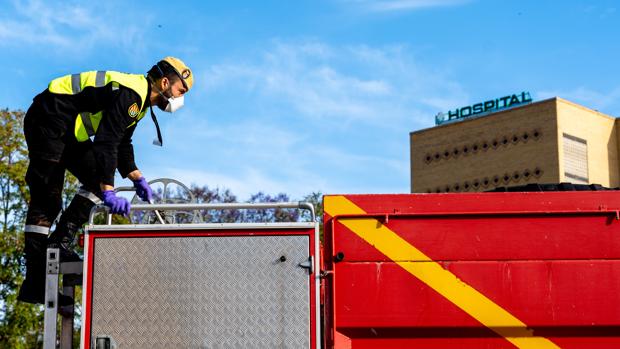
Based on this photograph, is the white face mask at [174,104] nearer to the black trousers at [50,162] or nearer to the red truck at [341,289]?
the black trousers at [50,162]

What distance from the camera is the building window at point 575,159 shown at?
6397cm

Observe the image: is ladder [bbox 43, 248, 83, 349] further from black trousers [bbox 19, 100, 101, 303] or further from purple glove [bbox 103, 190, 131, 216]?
purple glove [bbox 103, 190, 131, 216]

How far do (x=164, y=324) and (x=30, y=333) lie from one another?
19.5m

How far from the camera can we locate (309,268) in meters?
5.65

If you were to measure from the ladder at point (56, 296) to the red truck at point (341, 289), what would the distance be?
0.30m

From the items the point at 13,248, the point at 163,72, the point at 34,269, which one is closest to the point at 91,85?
the point at 163,72

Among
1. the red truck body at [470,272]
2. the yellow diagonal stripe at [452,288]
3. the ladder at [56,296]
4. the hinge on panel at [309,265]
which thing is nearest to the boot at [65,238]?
the ladder at [56,296]

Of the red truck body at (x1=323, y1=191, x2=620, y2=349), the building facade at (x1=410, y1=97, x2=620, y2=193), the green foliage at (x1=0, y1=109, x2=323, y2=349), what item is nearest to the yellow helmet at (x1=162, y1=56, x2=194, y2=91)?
the red truck body at (x1=323, y1=191, x2=620, y2=349)

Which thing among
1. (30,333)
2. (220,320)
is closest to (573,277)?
(220,320)

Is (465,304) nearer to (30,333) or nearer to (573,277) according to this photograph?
(573,277)

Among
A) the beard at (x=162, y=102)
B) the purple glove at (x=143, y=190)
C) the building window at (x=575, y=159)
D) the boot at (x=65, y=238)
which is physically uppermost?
the building window at (x=575, y=159)

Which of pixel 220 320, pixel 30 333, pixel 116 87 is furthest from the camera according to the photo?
pixel 30 333

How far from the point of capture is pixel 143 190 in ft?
21.6

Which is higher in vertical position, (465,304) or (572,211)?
(572,211)
